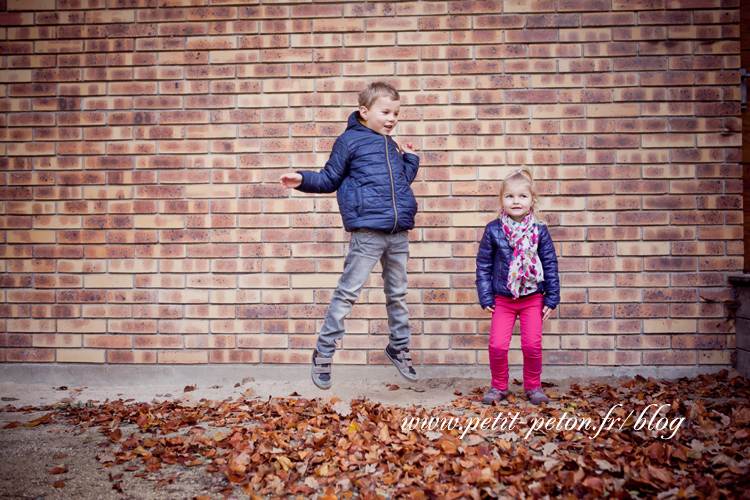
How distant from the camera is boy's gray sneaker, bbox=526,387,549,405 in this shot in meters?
2.98

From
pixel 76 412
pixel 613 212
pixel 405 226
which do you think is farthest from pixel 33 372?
pixel 613 212

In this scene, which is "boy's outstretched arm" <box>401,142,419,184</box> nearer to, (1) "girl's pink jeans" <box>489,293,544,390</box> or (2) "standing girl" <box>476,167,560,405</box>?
(2) "standing girl" <box>476,167,560,405</box>

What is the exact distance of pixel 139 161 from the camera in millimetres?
3697

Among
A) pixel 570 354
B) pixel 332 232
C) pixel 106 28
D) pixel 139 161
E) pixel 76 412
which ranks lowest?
pixel 76 412

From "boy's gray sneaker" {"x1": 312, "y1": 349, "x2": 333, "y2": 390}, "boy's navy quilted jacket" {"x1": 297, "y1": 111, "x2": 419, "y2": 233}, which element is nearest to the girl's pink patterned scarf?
"boy's navy quilted jacket" {"x1": 297, "y1": 111, "x2": 419, "y2": 233}

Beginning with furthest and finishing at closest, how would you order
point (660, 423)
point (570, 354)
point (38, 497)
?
point (570, 354) → point (660, 423) → point (38, 497)

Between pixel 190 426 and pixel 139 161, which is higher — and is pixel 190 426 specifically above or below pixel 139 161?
below

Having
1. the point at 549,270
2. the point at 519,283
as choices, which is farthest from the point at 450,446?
the point at 549,270

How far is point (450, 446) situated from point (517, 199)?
1.61m

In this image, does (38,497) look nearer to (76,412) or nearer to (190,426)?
(190,426)

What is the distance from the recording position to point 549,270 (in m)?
3.05

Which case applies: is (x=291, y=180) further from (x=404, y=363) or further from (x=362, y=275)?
(x=404, y=363)

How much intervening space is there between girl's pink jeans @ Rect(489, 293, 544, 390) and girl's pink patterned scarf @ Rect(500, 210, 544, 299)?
0.34 ft

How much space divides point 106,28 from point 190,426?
10.3ft
